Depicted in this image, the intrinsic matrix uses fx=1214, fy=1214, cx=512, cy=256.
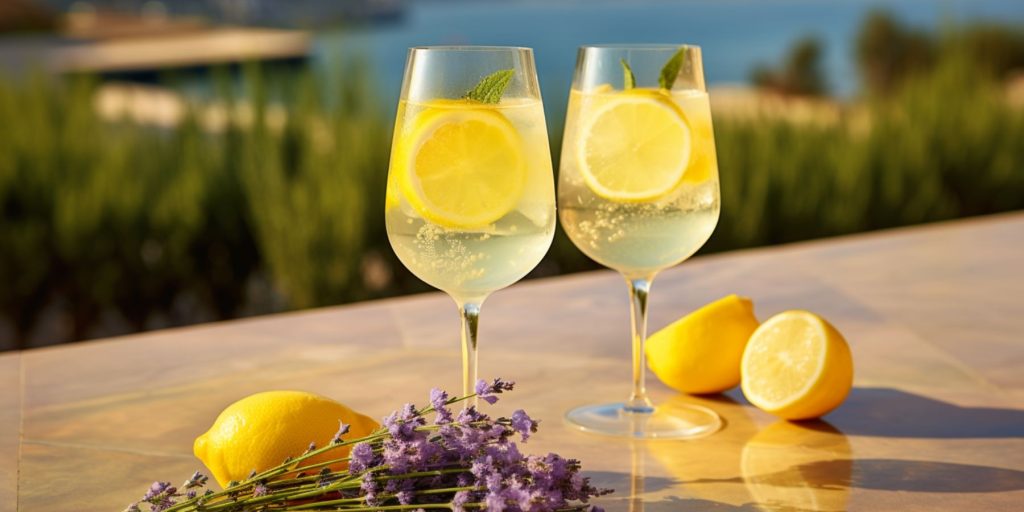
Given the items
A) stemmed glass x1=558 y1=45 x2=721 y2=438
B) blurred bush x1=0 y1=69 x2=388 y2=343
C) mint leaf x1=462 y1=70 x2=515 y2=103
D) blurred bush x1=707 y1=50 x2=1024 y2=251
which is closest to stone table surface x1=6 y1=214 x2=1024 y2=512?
stemmed glass x1=558 y1=45 x2=721 y2=438

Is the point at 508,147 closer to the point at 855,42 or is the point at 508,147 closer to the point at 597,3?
the point at 855,42

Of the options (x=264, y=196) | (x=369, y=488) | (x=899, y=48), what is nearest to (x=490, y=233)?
(x=369, y=488)

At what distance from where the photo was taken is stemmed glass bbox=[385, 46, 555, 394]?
1.12m

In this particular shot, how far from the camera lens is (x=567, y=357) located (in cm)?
157

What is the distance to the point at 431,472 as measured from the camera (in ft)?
2.80

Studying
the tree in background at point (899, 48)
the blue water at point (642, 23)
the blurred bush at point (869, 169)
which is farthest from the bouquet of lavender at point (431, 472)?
the blue water at point (642, 23)

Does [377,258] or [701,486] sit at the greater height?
[701,486]

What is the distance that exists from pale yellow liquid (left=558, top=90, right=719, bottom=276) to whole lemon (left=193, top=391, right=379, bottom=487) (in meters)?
0.36

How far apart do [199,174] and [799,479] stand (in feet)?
9.26

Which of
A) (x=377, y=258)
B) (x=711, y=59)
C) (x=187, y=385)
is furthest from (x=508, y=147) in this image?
(x=711, y=59)

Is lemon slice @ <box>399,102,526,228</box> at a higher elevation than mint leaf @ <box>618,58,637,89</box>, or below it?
below

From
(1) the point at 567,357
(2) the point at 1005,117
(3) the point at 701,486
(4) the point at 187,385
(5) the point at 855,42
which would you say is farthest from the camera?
(5) the point at 855,42

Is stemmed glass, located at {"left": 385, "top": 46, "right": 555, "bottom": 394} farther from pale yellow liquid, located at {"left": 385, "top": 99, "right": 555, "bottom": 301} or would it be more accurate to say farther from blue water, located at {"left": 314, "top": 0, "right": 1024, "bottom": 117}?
blue water, located at {"left": 314, "top": 0, "right": 1024, "bottom": 117}

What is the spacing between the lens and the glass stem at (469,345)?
114 centimetres
